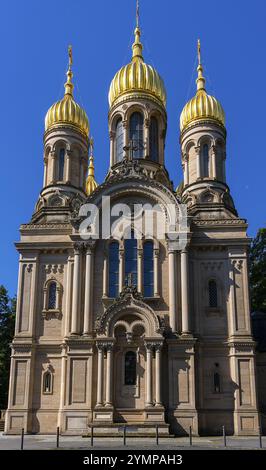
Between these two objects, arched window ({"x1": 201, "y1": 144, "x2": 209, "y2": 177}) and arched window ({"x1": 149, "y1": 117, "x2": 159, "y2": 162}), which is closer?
arched window ({"x1": 201, "y1": 144, "x2": 209, "y2": 177})

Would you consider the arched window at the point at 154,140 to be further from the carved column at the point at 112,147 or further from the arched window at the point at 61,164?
the arched window at the point at 61,164

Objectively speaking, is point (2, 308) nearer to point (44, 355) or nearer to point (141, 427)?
point (44, 355)

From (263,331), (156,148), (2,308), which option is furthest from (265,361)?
(2,308)

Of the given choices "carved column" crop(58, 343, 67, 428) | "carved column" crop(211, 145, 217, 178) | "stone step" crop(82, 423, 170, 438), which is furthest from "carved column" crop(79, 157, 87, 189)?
"stone step" crop(82, 423, 170, 438)

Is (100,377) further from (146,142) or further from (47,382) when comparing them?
(146,142)

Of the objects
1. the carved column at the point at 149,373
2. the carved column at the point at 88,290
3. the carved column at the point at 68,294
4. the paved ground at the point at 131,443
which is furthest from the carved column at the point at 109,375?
the carved column at the point at 68,294

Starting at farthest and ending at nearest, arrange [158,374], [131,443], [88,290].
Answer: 1. [88,290]
2. [158,374]
3. [131,443]

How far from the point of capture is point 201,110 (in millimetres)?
39312

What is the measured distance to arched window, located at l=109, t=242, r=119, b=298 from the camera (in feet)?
105

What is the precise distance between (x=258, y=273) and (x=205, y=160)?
12.8 metres

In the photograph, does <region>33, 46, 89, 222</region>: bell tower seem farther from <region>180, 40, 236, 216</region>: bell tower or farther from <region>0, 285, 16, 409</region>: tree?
<region>0, 285, 16, 409</region>: tree

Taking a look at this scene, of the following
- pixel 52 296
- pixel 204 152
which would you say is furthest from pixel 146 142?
pixel 52 296

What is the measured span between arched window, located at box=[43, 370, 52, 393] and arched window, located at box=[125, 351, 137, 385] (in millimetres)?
4335
